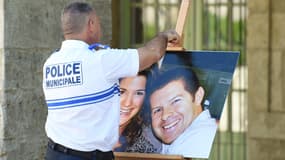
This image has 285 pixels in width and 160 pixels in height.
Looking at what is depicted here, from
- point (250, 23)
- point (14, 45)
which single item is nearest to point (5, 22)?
point (14, 45)

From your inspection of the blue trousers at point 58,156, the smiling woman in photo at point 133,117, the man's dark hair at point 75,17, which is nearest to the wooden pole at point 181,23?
the smiling woman in photo at point 133,117

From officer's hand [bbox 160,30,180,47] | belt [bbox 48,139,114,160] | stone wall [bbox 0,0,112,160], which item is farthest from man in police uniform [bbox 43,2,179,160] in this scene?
stone wall [bbox 0,0,112,160]

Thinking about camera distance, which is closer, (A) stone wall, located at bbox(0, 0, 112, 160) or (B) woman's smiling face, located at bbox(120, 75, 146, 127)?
(B) woman's smiling face, located at bbox(120, 75, 146, 127)

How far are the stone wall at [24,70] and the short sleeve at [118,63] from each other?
1.27m

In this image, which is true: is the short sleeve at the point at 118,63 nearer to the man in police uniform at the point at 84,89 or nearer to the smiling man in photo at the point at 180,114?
the man in police uniform at the point at 84,89

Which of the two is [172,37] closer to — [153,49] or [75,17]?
[153,49]

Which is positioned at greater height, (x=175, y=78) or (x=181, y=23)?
(x=181, y=23)

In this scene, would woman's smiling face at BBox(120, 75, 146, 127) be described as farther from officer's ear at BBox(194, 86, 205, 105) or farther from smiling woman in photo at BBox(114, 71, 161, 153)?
officer's ear at BBox(194, 86, 205, 105)

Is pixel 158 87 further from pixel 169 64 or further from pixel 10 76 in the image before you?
pixel 10 76

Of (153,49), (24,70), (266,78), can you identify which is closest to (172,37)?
(153,49)

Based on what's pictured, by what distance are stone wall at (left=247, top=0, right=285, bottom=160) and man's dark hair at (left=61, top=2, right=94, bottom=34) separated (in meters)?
4.19

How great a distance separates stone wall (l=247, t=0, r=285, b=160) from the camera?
765 centimetres

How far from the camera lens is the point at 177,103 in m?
4.36

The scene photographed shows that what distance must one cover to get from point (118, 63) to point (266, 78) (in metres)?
4.24
